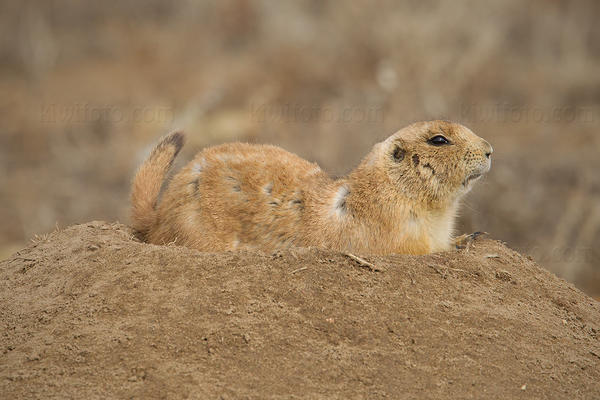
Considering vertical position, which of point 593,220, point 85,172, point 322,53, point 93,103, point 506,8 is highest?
point 506,8

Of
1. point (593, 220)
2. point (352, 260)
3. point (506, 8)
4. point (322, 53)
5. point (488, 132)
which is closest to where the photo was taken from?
point (352, 260)

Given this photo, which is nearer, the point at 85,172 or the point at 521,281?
the point at 521,281

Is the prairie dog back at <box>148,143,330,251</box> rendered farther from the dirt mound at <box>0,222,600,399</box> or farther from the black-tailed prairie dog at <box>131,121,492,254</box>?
the dirt mound at <box>0,222,600,399</box>

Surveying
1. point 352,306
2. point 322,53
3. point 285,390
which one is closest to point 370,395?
point 285,390

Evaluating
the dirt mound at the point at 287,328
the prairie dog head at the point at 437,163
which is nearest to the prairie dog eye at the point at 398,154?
the prairie dog head at the point at 437,163

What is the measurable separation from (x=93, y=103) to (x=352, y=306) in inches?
676

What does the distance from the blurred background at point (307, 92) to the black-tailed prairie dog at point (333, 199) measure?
500 centimetres

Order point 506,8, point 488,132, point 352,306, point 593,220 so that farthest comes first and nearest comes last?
point 506,8, point 488,132, point 593,220, point 352,306

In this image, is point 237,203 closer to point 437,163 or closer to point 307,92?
point 437,163

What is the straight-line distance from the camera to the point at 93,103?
1927 cm

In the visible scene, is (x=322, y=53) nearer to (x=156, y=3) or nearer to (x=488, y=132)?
(x=488, y=132)

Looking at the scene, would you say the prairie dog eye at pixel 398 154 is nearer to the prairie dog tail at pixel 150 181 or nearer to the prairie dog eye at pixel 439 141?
the prairie dog eye at pixel 439 141

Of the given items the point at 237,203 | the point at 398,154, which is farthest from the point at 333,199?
the point at 237,203

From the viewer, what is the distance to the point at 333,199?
5.51 metres
